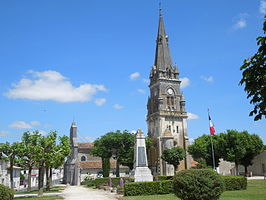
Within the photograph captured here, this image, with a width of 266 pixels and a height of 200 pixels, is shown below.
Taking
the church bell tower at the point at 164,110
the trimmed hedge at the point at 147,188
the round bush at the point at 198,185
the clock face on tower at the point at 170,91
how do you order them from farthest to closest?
the clock face on tower at the point at 170,91 < the church bell tower at the point at 164,110 < the trimmed hedge at the point at 147,188 < the round bush at the point at 198,185

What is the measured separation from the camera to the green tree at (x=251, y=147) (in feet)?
154

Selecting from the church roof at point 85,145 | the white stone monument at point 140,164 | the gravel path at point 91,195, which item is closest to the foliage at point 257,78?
the gravel path at point 91,195

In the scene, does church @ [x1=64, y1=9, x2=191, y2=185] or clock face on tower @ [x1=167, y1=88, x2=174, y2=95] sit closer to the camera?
church @ [x1=64, y1=9, x2=191, y2=185]

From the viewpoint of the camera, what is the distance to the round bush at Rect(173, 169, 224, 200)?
13312 millimetres

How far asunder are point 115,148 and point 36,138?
94.0 feet

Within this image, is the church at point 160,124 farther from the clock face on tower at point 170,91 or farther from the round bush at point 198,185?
the round bush at point 198,185

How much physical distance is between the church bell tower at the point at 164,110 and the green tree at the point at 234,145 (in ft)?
48.6

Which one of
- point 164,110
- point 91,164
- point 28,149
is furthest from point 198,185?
point 91,164

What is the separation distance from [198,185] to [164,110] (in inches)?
2060

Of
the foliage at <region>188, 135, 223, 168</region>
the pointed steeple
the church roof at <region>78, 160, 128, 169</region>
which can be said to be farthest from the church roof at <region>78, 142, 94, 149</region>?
the foliage at <region>188, 135, 223, 168</region>

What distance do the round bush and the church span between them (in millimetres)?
45945

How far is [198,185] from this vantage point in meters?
13.4

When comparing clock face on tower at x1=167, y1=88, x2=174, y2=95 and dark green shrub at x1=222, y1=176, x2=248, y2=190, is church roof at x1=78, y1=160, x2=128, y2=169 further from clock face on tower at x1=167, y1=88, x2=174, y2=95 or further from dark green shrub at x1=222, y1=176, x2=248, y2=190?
dark green shrub at x1=222, y1=176, x2=248, y2=190

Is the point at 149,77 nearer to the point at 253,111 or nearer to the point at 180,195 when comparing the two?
the point at 180,195
